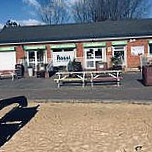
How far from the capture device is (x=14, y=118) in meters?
11.2

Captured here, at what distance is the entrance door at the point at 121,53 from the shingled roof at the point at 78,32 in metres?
0.97

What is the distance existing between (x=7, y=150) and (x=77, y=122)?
2928 mm

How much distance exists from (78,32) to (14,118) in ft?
65.2

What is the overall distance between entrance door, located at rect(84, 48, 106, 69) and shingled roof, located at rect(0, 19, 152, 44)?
1.14 metres

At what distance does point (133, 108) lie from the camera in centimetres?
1194

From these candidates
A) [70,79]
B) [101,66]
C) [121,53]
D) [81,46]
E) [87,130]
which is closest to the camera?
[87,130]

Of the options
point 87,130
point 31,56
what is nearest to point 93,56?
point 31,56

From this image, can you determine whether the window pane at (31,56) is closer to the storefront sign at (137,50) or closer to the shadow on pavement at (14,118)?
the storefront sign at (137,50)

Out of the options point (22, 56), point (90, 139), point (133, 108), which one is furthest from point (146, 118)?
point (22, 56)

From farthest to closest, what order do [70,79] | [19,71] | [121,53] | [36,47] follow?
[36,47]
[121,53]
[19,71]
[70,79]

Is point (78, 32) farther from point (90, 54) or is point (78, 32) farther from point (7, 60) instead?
point (7, 60)

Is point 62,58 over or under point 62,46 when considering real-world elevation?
under

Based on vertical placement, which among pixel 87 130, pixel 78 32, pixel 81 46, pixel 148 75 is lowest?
pixel 87 130

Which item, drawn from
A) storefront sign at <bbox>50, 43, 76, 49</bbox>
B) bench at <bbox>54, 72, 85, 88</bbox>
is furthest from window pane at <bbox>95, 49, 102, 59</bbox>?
bench at <bbox>54, 72, 85, 88</bbox>
